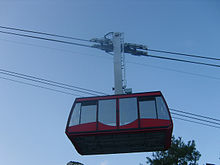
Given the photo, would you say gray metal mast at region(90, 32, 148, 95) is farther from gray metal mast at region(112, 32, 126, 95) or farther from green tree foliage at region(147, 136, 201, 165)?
green tree foliage at region(147, 136, 201, 165)

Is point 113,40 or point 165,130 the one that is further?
point 113,40

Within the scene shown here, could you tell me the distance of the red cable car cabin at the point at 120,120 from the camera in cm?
988

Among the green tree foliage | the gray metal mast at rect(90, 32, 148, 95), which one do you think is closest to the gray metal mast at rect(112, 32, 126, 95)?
the gray metal mast at rect(90, 32, 148, 95)

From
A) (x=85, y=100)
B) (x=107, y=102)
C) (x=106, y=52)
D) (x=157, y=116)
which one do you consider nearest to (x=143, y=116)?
(x=157, y=116)

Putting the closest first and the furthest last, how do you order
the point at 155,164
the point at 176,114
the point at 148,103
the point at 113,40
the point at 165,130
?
1. the point at 165,130
2. the point at 148,103
3. the point at 176,114
4. the point at 113,40
5. the point at 155,164

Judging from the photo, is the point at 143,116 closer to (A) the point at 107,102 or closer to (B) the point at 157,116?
(B) the point at 157,116

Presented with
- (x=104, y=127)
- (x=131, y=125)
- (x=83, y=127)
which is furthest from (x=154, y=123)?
(x=83, y=127)

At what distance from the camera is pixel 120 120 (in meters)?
10.2

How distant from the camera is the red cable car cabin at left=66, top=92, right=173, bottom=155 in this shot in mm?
9875

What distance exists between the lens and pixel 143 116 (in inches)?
396

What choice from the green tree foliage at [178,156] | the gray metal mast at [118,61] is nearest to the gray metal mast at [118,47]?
the gray metal mast at [118,61]

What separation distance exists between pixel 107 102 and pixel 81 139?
6.18ft

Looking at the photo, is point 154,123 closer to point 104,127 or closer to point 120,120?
point 120,120

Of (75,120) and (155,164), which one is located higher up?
(155,164)
